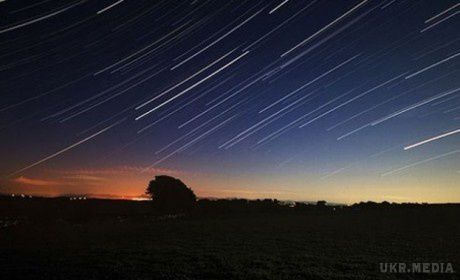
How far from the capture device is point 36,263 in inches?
968

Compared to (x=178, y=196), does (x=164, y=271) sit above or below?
below

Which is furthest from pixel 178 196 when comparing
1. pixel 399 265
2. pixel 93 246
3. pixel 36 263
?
pixel 399 265

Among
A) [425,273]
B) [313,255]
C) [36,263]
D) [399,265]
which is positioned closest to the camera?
[425,273]

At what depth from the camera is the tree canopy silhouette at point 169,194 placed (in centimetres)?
8325

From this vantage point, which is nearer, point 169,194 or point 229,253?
point 229,253

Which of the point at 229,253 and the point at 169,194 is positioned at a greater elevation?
the point at 169,194

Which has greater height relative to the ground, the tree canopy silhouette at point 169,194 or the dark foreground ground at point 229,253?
the tree canopy silhouette at point 169,194

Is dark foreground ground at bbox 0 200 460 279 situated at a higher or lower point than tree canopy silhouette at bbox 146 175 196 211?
lower

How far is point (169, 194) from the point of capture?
83.6 meters

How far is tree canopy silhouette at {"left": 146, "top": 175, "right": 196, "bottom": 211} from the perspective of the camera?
273 ft

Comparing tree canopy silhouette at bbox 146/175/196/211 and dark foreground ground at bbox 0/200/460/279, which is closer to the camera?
dark foreground ground at bbox 0/200/460/279

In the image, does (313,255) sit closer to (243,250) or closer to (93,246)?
(243,250)

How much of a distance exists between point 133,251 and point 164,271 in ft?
26.5

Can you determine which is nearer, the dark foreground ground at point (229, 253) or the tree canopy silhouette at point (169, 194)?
the dark foreground ground at point (229, 253)
